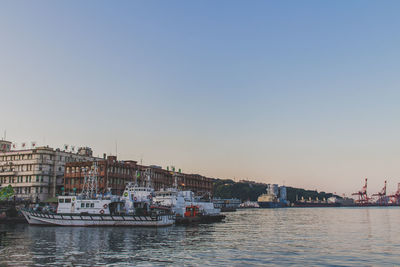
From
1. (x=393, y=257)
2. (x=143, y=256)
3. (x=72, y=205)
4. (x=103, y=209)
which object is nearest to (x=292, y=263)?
(x=393, y=257)

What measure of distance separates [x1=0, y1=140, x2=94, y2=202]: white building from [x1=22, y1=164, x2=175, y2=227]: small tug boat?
58604 mm

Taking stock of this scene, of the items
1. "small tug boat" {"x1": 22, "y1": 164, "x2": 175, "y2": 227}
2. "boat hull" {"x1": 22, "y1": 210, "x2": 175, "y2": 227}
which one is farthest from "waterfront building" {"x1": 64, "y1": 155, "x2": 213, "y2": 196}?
"boat hull" {"x1": 22, "y1": 210, "x2": 175, "y2": 227}

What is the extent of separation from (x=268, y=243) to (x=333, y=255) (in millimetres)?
11453

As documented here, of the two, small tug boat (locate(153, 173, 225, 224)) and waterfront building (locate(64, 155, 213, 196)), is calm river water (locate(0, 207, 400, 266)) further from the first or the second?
waterfront building (locate(64, 155, 213, 196))

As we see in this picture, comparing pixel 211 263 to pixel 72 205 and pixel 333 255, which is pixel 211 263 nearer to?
pixel 333 255

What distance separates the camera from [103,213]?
236ft

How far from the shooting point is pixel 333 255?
40.5 meters

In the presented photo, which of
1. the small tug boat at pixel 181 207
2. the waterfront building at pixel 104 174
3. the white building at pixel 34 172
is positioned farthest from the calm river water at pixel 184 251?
the white building at pixel 34 172

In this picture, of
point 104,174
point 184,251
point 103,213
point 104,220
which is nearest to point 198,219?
point 103,213

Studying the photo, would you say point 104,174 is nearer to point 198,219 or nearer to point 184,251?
point 198,219

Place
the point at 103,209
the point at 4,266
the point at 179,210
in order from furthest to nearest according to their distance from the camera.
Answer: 1. the point at 179,210
2. the point at 103,209
3. the point at 4,266

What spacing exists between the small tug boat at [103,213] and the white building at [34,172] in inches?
2307

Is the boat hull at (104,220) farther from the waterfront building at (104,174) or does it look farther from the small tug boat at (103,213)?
the waterfront building at (104,174)

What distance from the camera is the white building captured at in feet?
432
